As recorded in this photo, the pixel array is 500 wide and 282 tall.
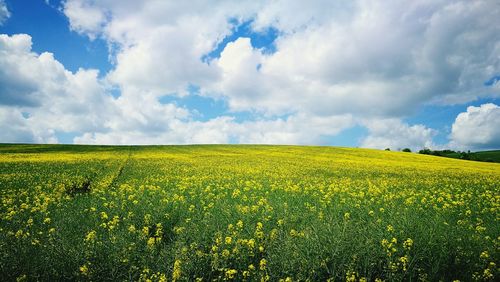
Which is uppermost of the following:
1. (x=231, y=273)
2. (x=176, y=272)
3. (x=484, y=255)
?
(x=484, y=255)

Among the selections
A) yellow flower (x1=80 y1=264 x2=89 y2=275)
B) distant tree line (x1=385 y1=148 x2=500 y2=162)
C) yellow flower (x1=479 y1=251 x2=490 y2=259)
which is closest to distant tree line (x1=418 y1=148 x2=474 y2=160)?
distant tree line (x1=385 y1=148 x2=500 y2=162)

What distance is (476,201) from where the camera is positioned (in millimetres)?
13086

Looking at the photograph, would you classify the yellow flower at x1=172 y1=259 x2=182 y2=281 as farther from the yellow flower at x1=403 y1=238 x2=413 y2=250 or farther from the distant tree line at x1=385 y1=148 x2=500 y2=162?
the distant tree line at x1=385 y1=148 x2=500 y2=162

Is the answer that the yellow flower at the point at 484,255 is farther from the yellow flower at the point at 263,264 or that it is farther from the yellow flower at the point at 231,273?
the yellow flower at the point at 231,273

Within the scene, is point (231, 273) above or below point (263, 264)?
below

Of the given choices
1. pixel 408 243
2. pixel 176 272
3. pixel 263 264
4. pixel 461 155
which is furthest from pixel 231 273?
pixel 461 155

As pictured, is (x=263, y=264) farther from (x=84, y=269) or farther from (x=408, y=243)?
(x=84, y=269)

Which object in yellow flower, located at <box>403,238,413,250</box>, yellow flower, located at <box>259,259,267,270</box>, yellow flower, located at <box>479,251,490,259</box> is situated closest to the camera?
yellow flower, located at <box>259,259,267,270</box>

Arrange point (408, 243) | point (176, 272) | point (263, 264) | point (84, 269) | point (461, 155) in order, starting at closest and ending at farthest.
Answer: point (176, 272)
point (84, 269)
point (263, 264)
point (408, 243)
point (461, 155)

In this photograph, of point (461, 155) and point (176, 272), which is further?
point (461, 155)

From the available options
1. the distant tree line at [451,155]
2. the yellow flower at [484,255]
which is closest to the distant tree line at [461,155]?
the distant tree line at [451,155]

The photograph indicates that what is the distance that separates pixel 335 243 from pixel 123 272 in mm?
4284

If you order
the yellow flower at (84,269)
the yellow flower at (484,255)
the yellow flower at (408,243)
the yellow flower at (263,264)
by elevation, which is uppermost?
the yellow flower at (408,243)

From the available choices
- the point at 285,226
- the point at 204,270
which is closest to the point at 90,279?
the point at 204,270
